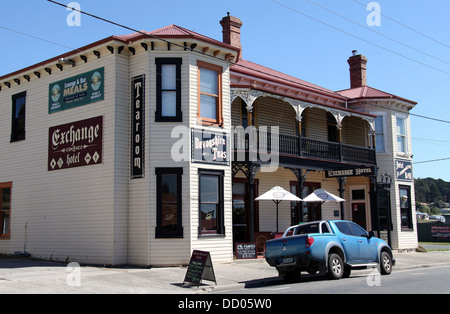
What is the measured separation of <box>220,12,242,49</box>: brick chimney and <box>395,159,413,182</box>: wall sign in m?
10.5

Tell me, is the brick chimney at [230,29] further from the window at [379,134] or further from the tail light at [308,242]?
the tail light at [308,242]

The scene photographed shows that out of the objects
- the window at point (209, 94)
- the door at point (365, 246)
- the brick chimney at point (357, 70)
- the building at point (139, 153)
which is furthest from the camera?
the brick chimney at point (357, 70)

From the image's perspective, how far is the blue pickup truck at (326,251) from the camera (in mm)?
13172

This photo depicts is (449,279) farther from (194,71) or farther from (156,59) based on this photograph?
(156,59)

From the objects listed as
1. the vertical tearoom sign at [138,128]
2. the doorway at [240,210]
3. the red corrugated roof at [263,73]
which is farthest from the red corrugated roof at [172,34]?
the doorway at [240,210]

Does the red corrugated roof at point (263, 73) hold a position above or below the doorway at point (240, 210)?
above

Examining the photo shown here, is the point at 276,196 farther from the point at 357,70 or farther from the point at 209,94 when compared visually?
the point at 357,70

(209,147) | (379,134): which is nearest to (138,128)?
(209,147)

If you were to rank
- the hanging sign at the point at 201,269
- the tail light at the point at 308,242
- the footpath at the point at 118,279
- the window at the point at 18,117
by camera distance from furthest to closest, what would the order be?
the window at the point at 18,117 → the tail light at the point at 308,242 → the hanging sign at the point at 201,269 → the footpath at the point at 118,279

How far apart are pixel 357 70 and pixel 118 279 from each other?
21.8m

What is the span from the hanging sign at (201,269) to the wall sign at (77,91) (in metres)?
7.73

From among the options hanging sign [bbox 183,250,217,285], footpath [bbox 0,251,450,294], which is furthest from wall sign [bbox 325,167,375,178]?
hanging sign [bbox 183,250,217,285]

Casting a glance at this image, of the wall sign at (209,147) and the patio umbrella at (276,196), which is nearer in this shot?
the wall sign at (209,147)

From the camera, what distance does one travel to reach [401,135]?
27.1 meters
